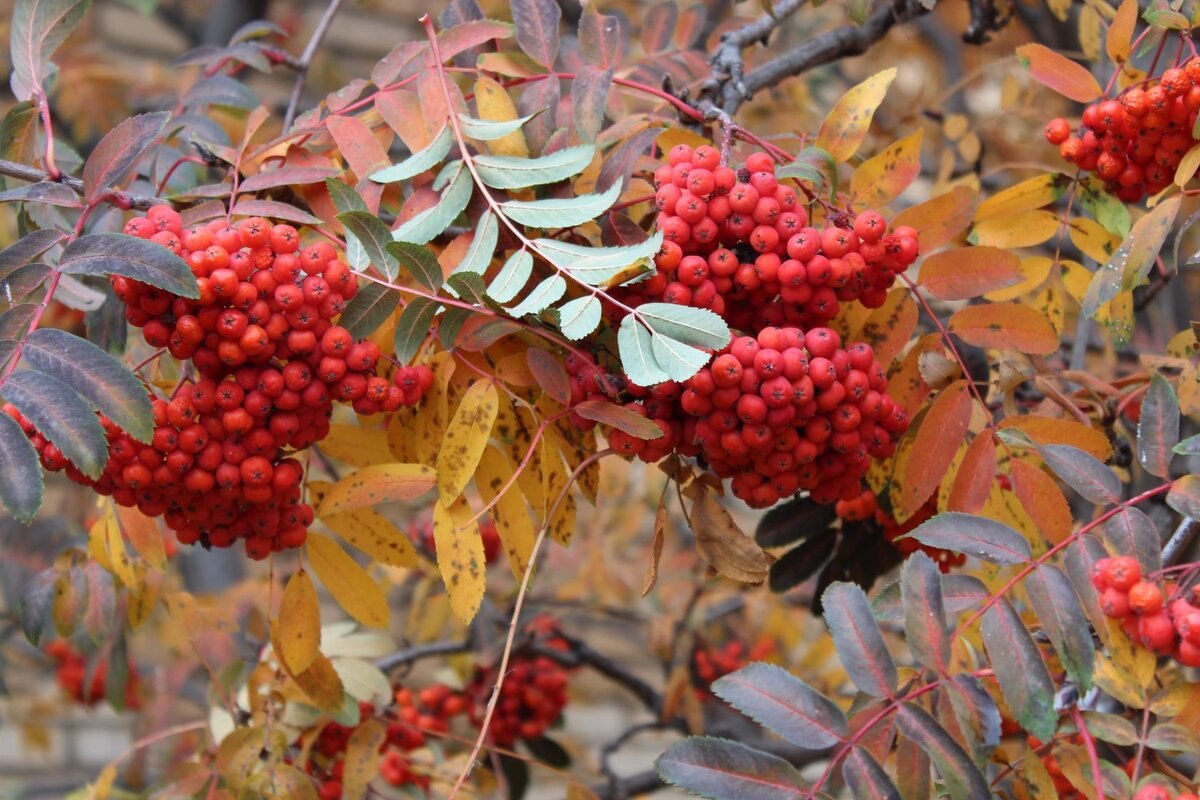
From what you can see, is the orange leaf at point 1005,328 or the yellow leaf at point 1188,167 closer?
the yellow leaf at point 1188,167

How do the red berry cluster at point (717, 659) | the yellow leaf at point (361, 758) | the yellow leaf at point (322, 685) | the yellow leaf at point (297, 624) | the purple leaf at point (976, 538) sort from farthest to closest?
the red berry cluster at point (717, 659), the yellow leaf at point (361, 758), the yellow leaf at point (322, 685), the yellow leaf at point (297, 624), the purple leaf at point (976, 538)

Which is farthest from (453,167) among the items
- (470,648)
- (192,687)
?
(192,687)

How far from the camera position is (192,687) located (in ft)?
9.34

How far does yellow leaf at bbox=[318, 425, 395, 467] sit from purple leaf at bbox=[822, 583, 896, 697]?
1.92ft

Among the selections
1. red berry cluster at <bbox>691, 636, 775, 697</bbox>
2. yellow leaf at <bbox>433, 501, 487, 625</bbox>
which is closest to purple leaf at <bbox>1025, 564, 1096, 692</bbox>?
yellow leaf at <bbox>433, 501, 487, 625</bbox>

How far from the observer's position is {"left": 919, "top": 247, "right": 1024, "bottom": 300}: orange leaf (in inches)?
56.2

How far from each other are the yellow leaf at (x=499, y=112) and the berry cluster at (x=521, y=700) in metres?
1.26

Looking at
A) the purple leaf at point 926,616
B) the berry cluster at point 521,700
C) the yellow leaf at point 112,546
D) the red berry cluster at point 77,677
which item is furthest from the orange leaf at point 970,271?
the red berry cluster at point 77,677

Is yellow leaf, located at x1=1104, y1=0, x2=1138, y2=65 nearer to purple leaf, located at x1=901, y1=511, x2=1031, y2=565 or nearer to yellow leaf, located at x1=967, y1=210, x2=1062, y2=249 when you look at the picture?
yellow leaf, located at x1=967, y1=210, x2=1062, y2=249

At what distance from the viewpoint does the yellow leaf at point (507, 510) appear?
136cm

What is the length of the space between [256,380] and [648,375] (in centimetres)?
40

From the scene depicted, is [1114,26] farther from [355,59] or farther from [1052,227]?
[355,59]

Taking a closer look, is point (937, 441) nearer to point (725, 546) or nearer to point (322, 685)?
point (725, 546)

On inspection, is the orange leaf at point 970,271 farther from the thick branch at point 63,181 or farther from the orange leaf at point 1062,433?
the thick branch at point 63,181
